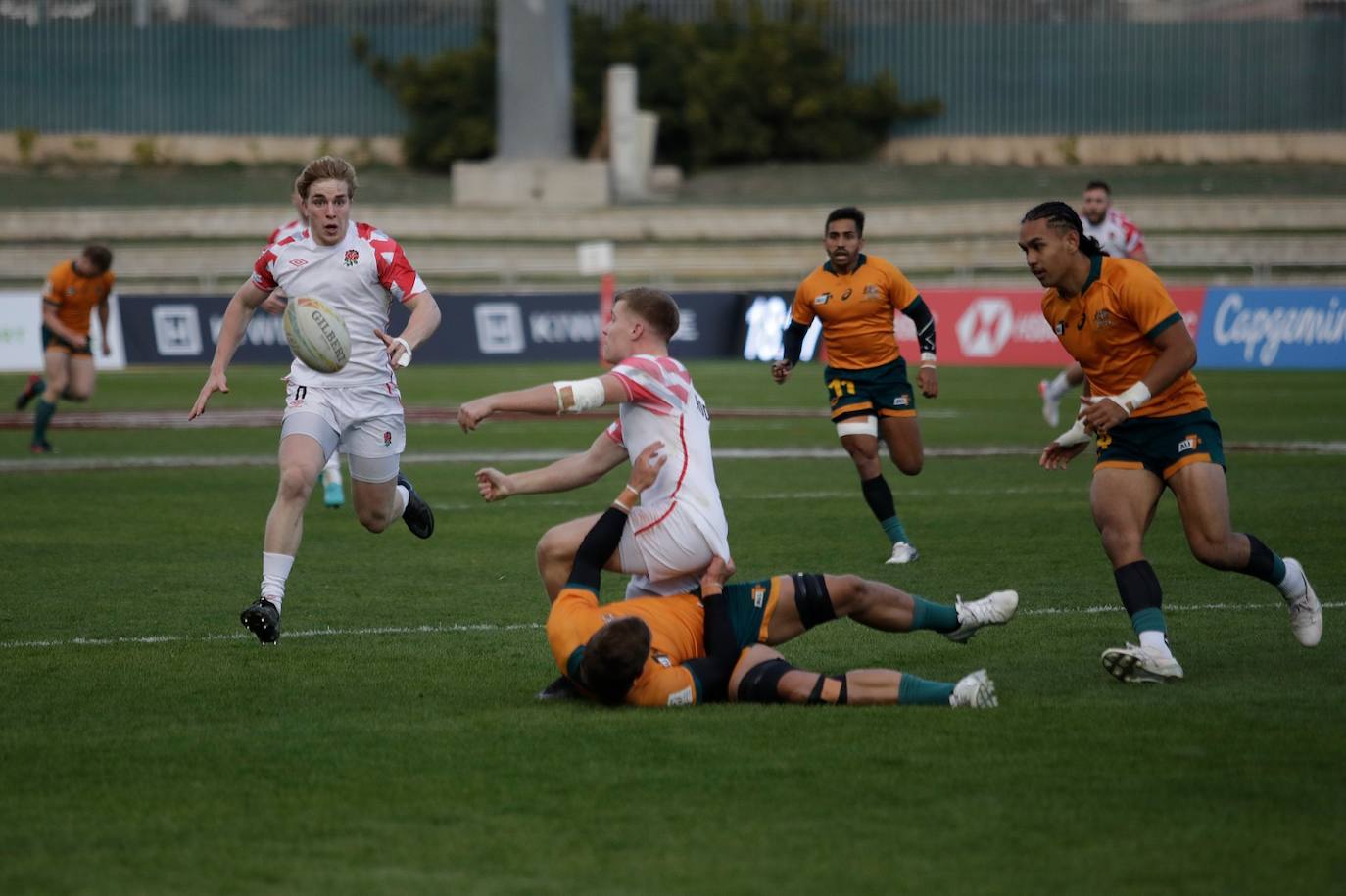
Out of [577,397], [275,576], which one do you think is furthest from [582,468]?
[275,576]

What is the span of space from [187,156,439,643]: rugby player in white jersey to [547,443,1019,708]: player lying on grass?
236 centimetres

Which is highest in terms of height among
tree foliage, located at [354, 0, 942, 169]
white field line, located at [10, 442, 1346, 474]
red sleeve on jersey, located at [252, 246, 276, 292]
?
tree foliage, located at [354, 0, 942, 169]

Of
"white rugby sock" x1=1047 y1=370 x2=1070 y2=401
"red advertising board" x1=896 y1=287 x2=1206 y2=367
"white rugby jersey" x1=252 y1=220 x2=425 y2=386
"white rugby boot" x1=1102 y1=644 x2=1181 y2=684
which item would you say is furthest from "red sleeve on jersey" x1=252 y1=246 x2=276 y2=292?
"red advertising board" x1=896 y1=287 x2=1206 y2=367

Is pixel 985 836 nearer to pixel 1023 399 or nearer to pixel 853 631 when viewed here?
pixel 853 631

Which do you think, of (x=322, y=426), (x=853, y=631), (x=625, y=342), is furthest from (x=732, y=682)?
(x=322, y=426)

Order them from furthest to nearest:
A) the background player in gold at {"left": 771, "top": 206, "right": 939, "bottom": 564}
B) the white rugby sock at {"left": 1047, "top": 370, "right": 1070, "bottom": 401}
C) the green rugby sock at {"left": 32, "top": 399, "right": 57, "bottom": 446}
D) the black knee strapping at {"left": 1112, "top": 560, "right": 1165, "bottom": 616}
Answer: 1. the white rugby sock at {"left": 1047, "top": 370, "right": 1070, "bottom": 401}
2. the green rugby sock at {"left": 32, "top": 399, "right": 57, "bottom": 446}
3. the background player in gold at {"left": 771, "top": 206, "right": 939, "bottom": 564}
4. the black knee strapping at {"left": 1112, "top": 560, "right": 1165, "bottom": 616}

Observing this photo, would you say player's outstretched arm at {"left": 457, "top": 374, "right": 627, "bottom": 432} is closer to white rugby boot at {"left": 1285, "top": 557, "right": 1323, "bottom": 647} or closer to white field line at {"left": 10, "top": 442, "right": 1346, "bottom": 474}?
Answer: white rugby boot at {"left": 1285, "top": 557, "right": 1323, "bottom": 647}

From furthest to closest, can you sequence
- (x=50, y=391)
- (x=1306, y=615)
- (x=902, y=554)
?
(x=50, y=391) < (x=902, y=554) < (x=1306, y=615)

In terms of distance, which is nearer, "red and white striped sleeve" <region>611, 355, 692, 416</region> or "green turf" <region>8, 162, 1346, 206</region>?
"red and white striped sleeve" <region>611, 355, 692, 416</region>

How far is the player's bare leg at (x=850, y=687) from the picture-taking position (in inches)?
282

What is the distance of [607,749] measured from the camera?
21.6 feet

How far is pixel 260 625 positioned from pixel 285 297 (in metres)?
1.98

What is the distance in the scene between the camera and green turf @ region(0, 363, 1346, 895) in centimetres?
523

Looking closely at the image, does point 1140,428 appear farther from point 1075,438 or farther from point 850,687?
point 850,687
